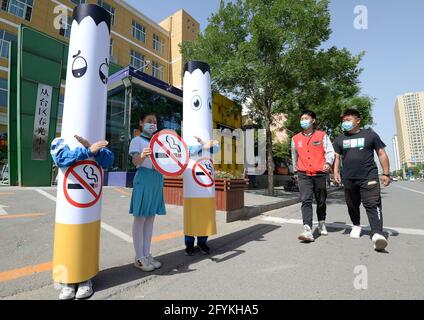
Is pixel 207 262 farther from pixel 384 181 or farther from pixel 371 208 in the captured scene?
pixel 384 181

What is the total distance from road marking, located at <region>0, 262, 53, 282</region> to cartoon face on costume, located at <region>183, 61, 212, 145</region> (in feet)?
8.33

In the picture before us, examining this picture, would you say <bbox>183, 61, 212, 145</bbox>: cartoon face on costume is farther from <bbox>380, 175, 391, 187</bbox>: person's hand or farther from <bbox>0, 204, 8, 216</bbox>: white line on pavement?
<bbox>0, 204, 8, 216</bbox>: white line on pavement

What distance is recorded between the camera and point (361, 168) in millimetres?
4430

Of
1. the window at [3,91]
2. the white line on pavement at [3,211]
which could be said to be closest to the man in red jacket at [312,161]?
the white line on pavement at [3,211]

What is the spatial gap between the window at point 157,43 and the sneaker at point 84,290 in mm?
35649

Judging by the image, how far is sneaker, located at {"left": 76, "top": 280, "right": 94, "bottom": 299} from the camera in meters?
2.51

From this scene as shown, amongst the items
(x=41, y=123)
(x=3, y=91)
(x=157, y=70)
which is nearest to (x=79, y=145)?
(x=41, y=123)

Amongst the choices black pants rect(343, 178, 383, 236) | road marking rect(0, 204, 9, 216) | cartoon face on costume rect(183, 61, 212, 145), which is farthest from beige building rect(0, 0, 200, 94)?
black pants rect(343, 178, 383, 236)

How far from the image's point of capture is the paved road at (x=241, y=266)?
2623 mm

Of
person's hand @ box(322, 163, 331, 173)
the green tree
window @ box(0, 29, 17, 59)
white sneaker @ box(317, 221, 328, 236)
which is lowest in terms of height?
white sneaker @ box(317, 221, 328, 236)

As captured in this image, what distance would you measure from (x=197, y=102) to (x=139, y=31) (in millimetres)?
32301

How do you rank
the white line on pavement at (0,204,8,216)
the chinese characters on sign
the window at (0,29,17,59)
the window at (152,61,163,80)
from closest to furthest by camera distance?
the white line on pavement at (0,204,8,216) → the chinese characters on sign → the window at (0,29,17,59) → the window at (152,61,163,80)

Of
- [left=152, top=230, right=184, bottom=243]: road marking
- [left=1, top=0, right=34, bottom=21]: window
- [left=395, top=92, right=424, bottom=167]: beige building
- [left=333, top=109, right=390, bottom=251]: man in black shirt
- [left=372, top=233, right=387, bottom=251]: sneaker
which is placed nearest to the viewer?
[left=372, top=233, right=387, bottom=251]: sneaker
